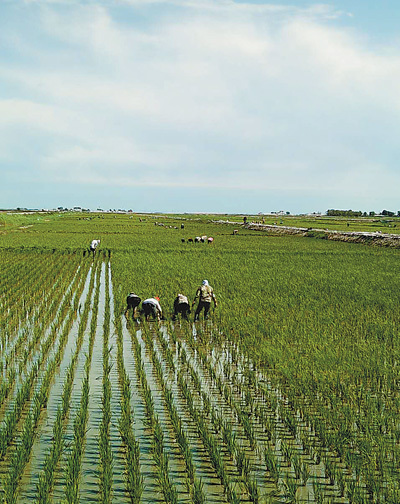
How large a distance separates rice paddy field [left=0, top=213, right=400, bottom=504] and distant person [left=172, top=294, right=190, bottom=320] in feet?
0.75

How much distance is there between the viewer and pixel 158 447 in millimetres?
4383

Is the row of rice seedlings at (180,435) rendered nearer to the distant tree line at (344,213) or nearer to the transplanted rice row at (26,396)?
the transplanted rice row at (26,396)

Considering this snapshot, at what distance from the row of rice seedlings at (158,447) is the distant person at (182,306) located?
326 centimetres

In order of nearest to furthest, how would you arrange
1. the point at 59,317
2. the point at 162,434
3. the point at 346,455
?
the point at 346,455 → the point at 162,434 → the point at 59,317

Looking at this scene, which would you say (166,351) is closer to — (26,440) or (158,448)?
(158,448)

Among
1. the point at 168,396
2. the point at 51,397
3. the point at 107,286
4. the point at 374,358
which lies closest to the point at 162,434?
the point at 168,396

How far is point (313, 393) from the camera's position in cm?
577

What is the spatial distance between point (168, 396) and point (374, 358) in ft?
10.3

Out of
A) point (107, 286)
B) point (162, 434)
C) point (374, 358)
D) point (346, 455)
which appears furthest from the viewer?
point (107, 286)

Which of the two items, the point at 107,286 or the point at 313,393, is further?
the point at 107,286

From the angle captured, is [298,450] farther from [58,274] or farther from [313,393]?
[58,274]

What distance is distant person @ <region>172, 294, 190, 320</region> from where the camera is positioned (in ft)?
32.5

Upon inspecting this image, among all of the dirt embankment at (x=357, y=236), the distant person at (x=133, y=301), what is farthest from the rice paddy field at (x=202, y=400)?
the dirt embankment at (x=357, y=236)

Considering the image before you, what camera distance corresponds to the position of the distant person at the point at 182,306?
9.91m
